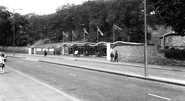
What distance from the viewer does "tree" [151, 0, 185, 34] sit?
68.1ft

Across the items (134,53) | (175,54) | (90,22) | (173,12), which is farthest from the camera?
(90,22)

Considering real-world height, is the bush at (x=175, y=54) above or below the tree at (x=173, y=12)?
below

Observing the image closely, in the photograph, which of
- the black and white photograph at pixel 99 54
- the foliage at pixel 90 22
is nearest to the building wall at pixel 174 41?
the black and white photograph at pixel 99 54

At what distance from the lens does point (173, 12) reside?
846 inches

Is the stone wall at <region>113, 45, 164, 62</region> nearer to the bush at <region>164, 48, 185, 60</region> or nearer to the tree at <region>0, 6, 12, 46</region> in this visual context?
the bush at <region>164, 48, 185, 60</region>

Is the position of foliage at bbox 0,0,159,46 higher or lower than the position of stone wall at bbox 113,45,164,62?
higher

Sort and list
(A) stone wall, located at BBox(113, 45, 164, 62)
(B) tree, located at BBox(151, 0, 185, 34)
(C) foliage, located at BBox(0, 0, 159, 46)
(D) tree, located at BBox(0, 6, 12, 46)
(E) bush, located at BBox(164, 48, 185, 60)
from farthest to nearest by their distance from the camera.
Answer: (D) tree, located at BBox(0, 6, 12, 46) < (C) foliage, located at BBox(0, 0, 159, 46) < (A) stone wall, located at BBox(113, 45, 164, 62) < (E) bush, located at BBox(164, 48, 185, 60) < (B) tree, located at BBox(151, 0, 185, 34)

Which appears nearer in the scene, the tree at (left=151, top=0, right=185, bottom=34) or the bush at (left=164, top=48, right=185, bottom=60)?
the tree at (left=151, top=0, right=185, bottom=34)

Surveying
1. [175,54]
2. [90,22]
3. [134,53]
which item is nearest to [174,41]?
→ [134,53]

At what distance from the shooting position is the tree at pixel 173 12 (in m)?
20.8

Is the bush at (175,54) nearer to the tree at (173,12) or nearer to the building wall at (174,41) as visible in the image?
the tree at (173,12)

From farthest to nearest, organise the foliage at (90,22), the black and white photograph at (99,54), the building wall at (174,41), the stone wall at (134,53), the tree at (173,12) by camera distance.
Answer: the foliage at (90,22), the building wall at (174,41), the stone wall at (134,53), the tree at (173,12), the black and white photograph at (99,54)

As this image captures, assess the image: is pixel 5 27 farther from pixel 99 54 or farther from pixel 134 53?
pixel 134 53

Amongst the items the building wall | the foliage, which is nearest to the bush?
the building wall
